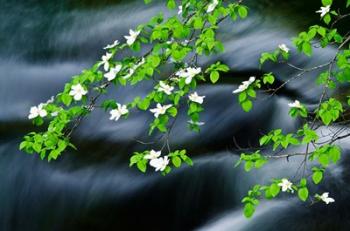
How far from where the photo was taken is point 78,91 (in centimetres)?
290

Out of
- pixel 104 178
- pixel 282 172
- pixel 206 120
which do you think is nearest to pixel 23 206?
pixel 104 178

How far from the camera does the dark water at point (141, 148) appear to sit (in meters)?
3.89

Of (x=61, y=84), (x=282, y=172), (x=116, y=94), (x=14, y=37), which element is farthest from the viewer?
(x=14, y=37)

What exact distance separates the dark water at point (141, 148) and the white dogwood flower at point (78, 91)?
1168 millimetres

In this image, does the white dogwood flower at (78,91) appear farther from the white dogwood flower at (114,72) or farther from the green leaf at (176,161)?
the green leaf at (176,161)

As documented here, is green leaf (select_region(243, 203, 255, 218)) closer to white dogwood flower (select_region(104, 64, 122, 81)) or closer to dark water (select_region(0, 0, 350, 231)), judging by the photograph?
white dogwood flower (select_region(104, 64, 122, 81))

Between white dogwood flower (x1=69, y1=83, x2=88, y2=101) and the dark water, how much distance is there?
1.17 metres


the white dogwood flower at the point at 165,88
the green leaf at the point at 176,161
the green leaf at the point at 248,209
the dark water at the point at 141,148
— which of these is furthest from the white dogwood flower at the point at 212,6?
the dark water at the point at 141,148

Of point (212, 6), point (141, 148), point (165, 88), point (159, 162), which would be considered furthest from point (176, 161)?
point (141, 148)

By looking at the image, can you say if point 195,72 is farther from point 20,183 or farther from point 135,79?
point 20,183

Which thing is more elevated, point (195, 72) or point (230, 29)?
point (195, 72)

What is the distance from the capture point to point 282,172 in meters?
3.82

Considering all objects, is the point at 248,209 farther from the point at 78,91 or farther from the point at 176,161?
the point at 78,91

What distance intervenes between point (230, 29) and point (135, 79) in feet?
7.90
